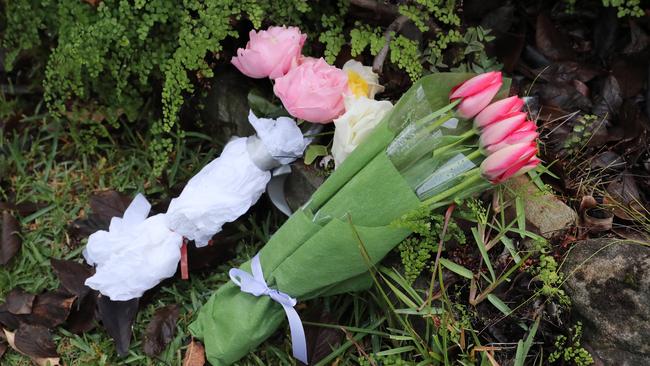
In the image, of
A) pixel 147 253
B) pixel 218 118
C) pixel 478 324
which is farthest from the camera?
pixel 218 118

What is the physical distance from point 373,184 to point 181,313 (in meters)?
0.83

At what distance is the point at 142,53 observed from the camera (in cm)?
216

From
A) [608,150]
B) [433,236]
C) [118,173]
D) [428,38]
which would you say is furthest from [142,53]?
[608,150]

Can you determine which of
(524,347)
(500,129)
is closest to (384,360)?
(524,347)

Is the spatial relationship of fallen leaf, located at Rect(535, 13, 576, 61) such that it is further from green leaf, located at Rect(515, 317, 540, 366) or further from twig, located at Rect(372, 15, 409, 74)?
green leaf, located at Rect(515, 317, 540, 366)

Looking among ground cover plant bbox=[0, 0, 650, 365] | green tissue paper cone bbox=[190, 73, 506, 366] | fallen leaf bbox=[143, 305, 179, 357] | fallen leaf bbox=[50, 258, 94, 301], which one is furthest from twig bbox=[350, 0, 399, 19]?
fallen leaf bbox=[50, 258, 94, 301]

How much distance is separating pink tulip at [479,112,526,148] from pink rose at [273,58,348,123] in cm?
43

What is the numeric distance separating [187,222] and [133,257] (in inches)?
7.4

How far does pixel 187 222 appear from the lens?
2.01m

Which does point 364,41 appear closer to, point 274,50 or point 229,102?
point 274,50

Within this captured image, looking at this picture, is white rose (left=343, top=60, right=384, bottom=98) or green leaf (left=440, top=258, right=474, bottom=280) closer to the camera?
green leaf (left=440, top=258, right=474, bottom=280)

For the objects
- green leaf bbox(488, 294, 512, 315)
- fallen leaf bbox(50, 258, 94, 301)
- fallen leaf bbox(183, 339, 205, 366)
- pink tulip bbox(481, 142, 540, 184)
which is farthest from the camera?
fallen leaf bbox(50, 258, 94, 301)

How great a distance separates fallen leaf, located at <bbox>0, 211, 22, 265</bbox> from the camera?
225cm

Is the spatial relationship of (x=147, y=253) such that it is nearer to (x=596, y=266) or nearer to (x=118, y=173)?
(x=118, y=173)
